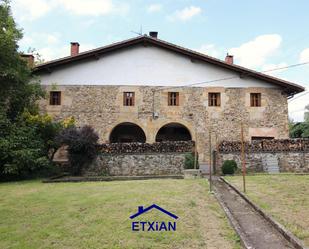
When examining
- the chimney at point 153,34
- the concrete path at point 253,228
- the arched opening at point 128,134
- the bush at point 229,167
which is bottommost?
the concrete path at point 253,228

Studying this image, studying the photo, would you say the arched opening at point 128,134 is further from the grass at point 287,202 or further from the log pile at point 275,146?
the grass at point 287,202

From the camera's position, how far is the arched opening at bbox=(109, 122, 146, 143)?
21406 mm

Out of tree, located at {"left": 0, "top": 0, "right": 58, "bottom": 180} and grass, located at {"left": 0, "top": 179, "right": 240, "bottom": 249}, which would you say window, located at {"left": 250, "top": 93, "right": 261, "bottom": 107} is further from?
tree, located at {"left": 0, "top": 0, "right": 58, "bottom": 180}

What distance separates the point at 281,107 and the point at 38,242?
18455 millimetres

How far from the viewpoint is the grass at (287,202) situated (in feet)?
19.0

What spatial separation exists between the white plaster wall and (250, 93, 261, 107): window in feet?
2.17

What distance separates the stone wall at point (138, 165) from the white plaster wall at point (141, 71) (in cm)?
560

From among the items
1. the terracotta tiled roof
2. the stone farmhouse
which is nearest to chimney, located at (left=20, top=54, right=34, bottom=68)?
the terracotta tiled roof

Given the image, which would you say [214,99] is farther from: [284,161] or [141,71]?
[284,161]

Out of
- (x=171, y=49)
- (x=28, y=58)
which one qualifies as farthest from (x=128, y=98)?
(x=28, y=58)

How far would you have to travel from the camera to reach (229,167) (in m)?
16.2

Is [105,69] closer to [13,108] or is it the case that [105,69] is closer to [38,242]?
[13,108]

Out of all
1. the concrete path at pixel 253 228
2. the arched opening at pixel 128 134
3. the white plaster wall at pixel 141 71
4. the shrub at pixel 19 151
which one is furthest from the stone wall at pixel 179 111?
the concrete path at pixel 253 228

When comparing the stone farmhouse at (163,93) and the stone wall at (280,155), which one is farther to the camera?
the stone farmhouse at (163,93)
